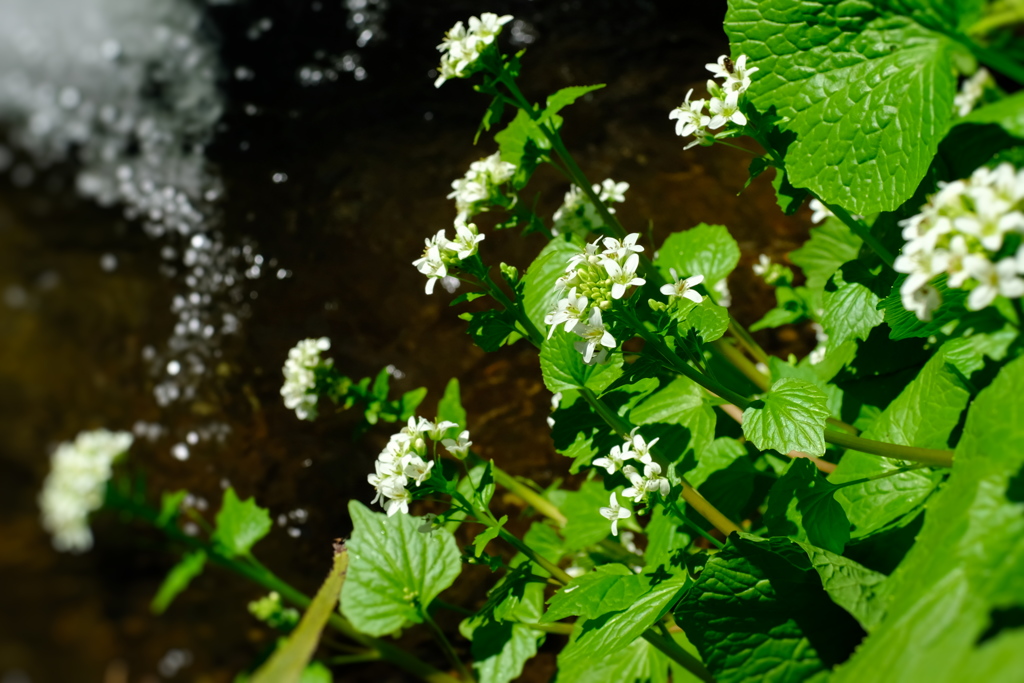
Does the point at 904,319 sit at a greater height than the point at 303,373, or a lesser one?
greater

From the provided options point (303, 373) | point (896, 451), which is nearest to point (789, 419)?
point (896, 451)

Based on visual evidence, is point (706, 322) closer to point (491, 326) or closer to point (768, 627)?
point (491, 326)

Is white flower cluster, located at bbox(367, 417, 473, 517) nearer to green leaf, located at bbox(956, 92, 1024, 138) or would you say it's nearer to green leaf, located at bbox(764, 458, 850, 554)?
green leaf, located at bbox(764, 458, 850, 554)

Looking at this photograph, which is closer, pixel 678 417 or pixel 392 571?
pixel 678 417

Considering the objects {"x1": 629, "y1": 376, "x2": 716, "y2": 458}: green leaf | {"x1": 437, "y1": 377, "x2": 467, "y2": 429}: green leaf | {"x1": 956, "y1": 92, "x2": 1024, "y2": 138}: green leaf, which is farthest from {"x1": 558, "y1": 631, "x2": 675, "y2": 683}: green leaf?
{"x1": 956, "y1": 92, "x2": 1024, "y2": 138}: green leaf

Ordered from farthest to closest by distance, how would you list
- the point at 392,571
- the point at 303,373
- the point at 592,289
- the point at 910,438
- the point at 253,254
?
the point at 253,254 → the point at 303,373 → the point at 392,571 → the point at 910,438 → the point at 592,289

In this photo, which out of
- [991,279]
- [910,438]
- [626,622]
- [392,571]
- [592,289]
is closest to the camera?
[991,279]

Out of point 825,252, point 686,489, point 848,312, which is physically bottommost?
point 686,489

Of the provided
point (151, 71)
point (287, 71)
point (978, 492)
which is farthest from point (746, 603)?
point (151, 71)

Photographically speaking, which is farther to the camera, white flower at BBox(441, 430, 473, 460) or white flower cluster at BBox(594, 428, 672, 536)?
white flower at BBox(441, 430, 473, 460)
